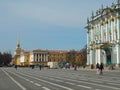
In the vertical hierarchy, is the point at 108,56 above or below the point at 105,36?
below

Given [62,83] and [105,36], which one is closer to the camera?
[62,83]

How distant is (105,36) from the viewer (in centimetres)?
9662

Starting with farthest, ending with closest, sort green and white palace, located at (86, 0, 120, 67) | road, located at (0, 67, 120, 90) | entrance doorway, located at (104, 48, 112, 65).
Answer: entrance doorway, located at (104, 48, 112, 65)
green and white palace, located at (86, 0, 120, 67)
road, located at (0, 67, 120, 90)

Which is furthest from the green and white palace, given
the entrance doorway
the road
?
the road

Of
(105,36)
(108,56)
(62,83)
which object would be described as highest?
(105,36)

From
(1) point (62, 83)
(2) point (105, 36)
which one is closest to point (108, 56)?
(2) point (105, 36)

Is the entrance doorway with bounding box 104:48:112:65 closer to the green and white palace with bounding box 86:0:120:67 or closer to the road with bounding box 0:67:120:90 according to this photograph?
the green and white palace with bounding box 86:0:120:67

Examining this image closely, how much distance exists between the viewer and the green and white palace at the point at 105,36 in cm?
8888

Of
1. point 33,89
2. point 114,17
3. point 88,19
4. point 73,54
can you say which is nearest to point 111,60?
point 114,17

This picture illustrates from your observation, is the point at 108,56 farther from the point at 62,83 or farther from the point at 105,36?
the point at 62,83

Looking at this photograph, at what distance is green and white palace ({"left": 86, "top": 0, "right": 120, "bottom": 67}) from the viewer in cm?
8888

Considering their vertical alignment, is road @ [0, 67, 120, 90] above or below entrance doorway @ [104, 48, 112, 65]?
below

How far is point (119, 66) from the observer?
8481 cm

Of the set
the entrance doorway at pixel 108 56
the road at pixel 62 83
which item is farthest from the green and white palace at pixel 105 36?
the road at pixel 62 83
